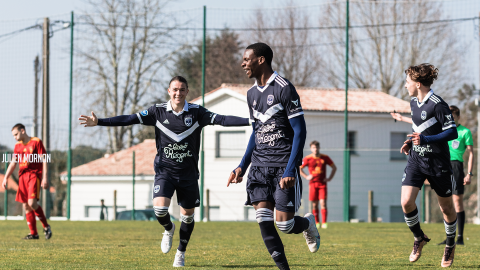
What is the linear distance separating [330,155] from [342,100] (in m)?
6.45

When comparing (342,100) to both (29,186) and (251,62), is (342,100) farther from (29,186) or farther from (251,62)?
(251,62)

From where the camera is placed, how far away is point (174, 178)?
7637mm

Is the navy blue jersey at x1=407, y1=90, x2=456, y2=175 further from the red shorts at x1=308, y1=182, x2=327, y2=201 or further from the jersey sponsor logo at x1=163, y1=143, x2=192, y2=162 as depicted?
the red shorts at x1=308, y1=182, x2=327, y2=201

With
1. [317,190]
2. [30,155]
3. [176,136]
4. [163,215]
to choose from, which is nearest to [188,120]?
[176,136]

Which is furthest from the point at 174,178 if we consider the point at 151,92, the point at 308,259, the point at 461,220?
the point at 151,92

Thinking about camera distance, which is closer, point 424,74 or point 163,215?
point 424,74

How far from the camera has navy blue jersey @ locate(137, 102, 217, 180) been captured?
25.0 feet

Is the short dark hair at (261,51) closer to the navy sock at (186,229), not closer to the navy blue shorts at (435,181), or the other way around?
the navy blue shorts at (435,181)

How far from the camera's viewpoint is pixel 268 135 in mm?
5977

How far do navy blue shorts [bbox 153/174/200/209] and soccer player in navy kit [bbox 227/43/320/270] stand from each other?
67.4 inches

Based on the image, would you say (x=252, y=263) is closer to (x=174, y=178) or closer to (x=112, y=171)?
(x=174, y=178)

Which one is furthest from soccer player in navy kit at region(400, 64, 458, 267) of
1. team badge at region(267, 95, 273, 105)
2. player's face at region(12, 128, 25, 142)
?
player's face at region(12, 128, 25, 142)

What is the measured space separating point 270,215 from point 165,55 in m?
26.7

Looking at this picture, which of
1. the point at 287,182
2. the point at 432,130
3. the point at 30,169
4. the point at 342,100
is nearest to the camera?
the point at 287,182
